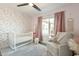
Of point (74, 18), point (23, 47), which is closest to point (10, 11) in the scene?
point (23, 47)

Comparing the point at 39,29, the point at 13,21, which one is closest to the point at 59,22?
the point at 39,29

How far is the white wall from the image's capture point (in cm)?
141

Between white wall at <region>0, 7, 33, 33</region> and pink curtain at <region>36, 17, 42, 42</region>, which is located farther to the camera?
pink curtain at <region>36, 17, 42, 42</region>

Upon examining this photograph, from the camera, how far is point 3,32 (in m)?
1.41

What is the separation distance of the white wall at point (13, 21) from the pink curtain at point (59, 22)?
358mm

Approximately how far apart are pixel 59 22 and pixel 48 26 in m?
0.16

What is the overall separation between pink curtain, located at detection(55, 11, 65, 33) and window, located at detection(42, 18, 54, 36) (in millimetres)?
68

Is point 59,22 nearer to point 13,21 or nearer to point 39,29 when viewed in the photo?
point 39,29

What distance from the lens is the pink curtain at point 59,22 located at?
143 cm

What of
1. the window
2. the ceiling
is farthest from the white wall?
the window

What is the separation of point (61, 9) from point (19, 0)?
0.58 m

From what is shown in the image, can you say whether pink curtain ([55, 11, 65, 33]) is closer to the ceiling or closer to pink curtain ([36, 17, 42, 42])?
the ceiling

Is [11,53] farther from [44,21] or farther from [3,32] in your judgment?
[44,21]

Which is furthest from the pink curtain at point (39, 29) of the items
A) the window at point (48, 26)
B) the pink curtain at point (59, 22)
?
the pink curtain at point (59, 22)
